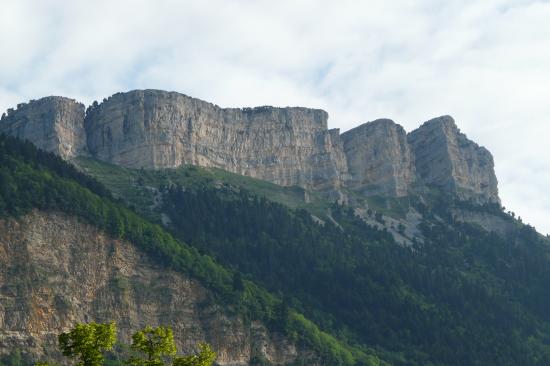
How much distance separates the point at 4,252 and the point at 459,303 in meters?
87.2

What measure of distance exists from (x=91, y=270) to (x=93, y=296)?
3456 millimetres

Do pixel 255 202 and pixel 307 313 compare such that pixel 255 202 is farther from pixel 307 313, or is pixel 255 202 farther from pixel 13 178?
pixel 13 178

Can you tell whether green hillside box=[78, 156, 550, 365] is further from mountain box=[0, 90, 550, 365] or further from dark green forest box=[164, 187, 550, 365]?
mountain box=[0, 90, 550, 365]

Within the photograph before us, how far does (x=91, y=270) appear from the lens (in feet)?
405

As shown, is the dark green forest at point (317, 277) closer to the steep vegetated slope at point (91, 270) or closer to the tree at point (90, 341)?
the steep vegetated slope at point (91, 270)

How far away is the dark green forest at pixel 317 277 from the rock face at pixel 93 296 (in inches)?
82.0

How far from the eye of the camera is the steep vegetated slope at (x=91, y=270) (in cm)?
11369

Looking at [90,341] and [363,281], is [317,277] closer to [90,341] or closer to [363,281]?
[363,281]

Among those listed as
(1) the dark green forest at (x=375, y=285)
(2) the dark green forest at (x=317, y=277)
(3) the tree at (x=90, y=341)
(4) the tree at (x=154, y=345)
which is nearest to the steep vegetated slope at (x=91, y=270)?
(2) the dark green forest at (x=317, y=277)

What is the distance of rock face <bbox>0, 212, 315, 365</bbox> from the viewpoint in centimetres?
11169

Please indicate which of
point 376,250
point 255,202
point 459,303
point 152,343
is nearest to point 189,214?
point 255,202

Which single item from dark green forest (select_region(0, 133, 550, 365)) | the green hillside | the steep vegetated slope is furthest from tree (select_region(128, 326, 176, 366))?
the green hillside

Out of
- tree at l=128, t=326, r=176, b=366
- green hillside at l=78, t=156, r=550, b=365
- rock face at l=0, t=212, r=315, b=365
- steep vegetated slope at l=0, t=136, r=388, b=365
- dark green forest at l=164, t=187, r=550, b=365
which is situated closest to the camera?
tree at l=128, t=326, r=176, b=366

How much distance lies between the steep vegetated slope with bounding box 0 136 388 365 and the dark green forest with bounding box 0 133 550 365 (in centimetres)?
29
